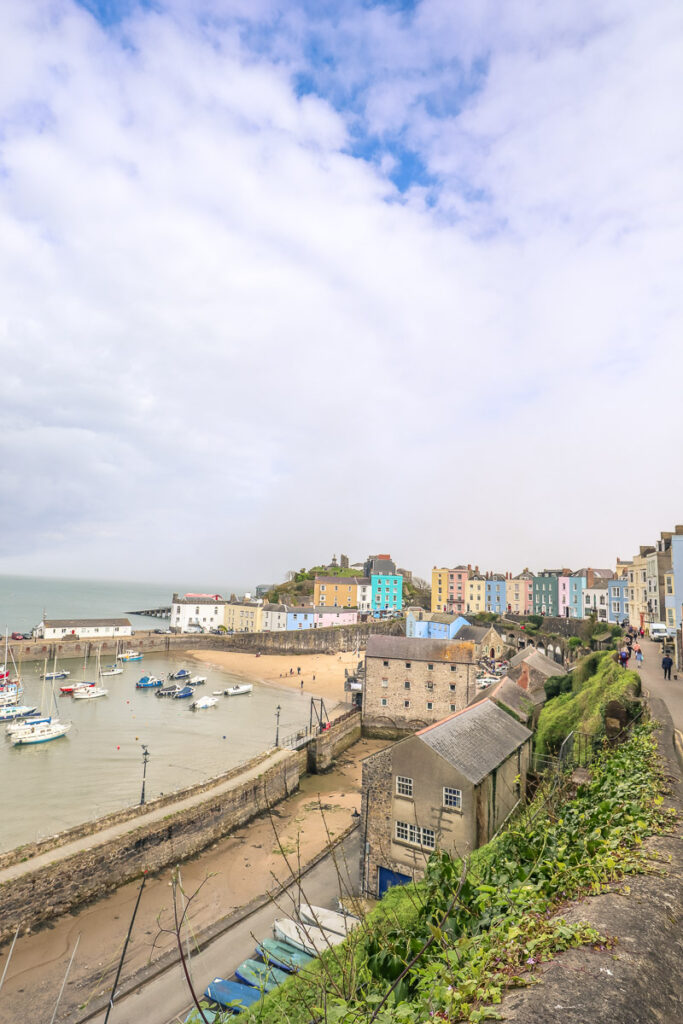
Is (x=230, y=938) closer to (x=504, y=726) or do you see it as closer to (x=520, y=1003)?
(x=504, y=726)

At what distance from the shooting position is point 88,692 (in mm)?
52219

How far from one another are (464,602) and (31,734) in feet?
256

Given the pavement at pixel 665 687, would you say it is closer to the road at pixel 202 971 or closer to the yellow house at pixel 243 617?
the road at pixel 202 971

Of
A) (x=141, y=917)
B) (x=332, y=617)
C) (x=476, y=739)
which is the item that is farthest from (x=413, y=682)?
(x=332, y=617)

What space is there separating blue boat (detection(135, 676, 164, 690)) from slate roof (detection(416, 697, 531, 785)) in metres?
46.5

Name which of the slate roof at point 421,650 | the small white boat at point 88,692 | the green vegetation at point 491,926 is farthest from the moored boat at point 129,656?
the green vegetation at point 491,926

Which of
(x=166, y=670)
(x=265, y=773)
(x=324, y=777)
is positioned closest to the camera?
(x=265, y=773)

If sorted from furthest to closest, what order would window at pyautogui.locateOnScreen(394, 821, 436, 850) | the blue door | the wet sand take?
the blue door < window at pyautogui.locateOnScreen(394, 821, 436, 850) < the wet sand

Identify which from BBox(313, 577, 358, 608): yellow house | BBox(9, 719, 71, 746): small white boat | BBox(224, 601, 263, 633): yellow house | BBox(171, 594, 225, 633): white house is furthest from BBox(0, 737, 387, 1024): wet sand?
BBox(171, 594, 225, 633): white house

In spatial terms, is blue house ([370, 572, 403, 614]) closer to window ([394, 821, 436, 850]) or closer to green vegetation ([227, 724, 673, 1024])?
window ([394, 821, 436, 850])

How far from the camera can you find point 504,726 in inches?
838

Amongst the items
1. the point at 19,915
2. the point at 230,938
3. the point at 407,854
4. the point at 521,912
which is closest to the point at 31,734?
the point at 19,915

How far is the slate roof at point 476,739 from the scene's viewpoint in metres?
17.0

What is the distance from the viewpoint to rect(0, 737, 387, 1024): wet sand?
14.8 metres
